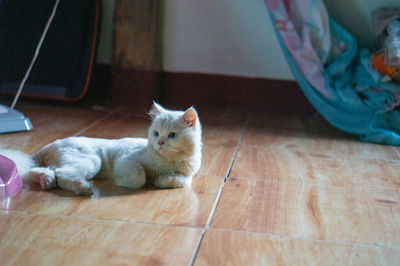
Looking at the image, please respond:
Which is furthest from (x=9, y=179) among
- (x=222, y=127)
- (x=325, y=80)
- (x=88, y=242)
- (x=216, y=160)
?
(x=325, y=80)

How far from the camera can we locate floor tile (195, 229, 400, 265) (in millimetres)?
1116

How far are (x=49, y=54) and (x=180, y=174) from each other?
146 centimetres

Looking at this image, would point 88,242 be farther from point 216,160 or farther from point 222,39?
point 222,39

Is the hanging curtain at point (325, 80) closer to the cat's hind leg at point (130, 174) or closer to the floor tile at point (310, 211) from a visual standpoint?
the floor tile at point (310, 211)

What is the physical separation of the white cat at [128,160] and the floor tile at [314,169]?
26 centimetres

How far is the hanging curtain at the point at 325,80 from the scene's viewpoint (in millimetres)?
2318

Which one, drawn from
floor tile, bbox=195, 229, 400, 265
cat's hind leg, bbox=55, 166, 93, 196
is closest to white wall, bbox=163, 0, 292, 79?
cat's hind leg, bbox=55, 166, 93, 196

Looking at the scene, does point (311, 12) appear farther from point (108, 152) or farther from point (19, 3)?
point (19, 3)

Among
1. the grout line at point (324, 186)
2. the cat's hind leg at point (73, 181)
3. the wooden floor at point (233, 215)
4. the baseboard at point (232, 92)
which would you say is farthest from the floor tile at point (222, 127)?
the cat's hind leg at point (73, 181)

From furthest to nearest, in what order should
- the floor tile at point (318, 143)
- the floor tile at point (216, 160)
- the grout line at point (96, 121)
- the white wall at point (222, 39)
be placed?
the white wall at point (222, 39)
the grout line at point (96, 121)
the floor tile at point (318, 143)
the floor tile at point (216, 160)

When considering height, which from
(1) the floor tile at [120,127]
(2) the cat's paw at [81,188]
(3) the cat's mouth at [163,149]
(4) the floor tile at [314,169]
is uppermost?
(3) the cat's mouth at [163,149]

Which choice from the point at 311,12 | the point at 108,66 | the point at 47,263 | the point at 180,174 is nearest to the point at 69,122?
the point at 108,66

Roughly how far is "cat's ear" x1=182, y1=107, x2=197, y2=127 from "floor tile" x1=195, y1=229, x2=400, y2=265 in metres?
0.39

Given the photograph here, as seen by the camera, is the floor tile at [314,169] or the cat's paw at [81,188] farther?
the floor tile at [314,169]
